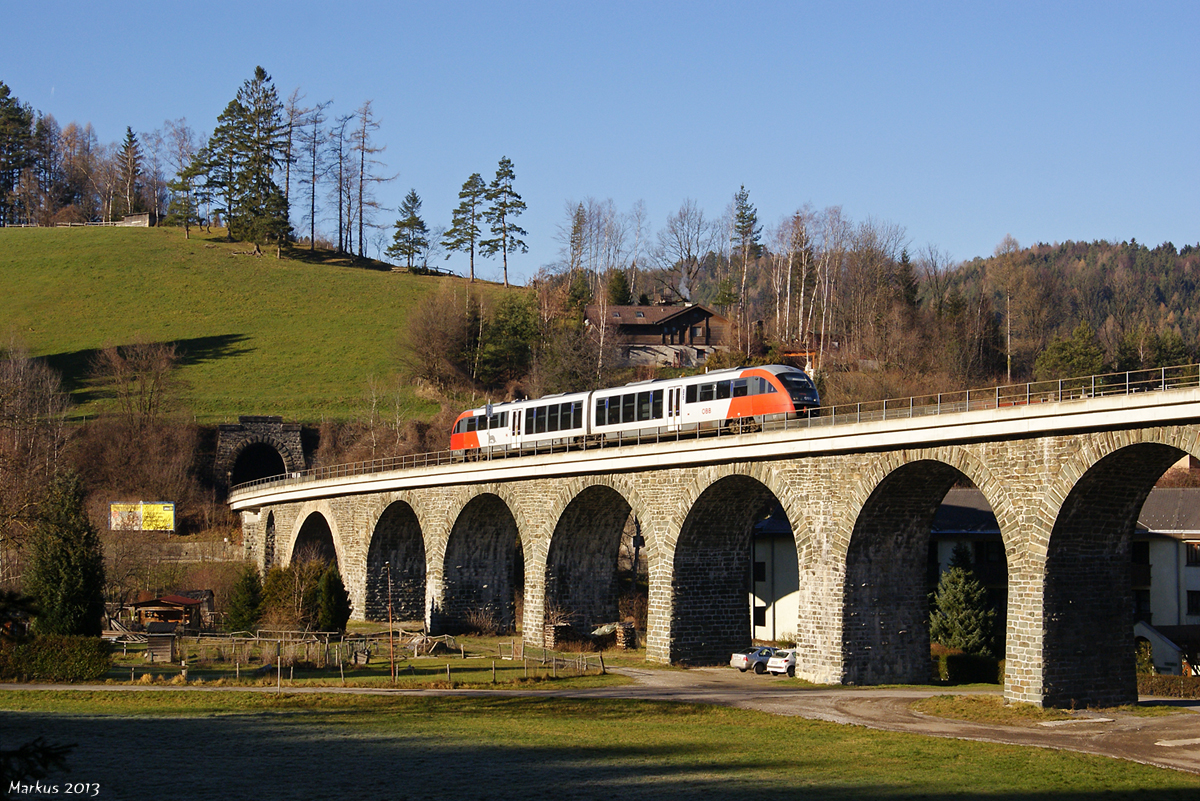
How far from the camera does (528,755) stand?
22.1 meters

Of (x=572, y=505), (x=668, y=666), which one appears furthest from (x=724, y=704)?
(x=572, y=505)

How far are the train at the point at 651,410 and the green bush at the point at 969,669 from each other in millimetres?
9810

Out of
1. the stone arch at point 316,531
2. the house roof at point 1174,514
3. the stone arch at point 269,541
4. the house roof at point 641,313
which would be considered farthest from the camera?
the house roof at point 641,313

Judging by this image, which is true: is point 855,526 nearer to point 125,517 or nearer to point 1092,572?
point 1092,572

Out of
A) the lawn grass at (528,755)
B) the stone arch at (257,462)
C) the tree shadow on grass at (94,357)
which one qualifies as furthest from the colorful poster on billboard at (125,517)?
the lawn grass at (528,755)

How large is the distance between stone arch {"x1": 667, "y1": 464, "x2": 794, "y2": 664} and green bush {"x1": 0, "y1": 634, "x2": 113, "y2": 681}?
60.7 feet

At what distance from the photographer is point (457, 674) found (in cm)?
3884

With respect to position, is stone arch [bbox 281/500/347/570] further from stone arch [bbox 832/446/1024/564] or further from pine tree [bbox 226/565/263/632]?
stone arch [bbox 832/446/1024/564]

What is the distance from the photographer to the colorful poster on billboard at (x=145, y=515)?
235ft

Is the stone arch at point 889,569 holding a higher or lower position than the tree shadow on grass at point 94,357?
lower

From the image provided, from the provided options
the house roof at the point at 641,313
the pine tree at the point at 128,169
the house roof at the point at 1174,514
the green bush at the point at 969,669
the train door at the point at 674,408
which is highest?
the pine tree at the point at 128,169

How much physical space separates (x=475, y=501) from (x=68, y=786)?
3512 centimetres

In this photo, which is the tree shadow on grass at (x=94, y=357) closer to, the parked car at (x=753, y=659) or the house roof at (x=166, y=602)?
the house roof at (x=166, y=602)

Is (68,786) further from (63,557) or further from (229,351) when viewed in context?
(229,351)
